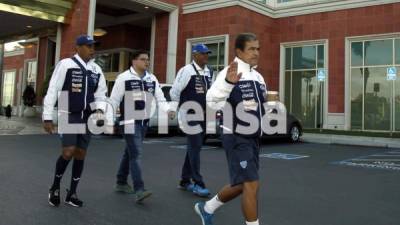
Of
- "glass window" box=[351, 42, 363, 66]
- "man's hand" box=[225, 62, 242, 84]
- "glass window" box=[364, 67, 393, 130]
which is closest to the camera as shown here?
"man's hand" box=[225, 62, 242, 84]

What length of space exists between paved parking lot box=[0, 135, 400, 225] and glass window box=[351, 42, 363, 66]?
11703mm

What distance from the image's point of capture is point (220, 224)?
14.5 feet

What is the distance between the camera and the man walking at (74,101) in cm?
495

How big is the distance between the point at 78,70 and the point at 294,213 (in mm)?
3021

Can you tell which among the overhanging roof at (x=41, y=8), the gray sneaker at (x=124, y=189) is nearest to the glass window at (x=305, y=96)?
the overhanging roof at (x=41, y=8)

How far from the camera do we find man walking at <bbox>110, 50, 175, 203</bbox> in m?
5.33

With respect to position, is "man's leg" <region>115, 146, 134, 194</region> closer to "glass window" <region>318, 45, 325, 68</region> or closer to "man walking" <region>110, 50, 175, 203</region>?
"man walking" <region>110, 50, 175, 203</region>

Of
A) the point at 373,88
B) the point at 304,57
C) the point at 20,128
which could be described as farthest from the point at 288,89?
the point at 20,128

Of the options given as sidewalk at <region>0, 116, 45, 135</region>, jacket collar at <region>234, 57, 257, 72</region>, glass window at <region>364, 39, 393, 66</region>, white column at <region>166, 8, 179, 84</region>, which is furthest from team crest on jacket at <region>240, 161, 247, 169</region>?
white column at <region>166, 8, 179, 84</region>

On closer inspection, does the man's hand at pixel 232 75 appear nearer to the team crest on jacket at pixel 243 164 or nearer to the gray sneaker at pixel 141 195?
the team crest on jacket at pixel 243 164

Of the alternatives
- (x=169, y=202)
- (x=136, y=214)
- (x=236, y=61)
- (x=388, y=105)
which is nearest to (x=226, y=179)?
(x=169, y=202)

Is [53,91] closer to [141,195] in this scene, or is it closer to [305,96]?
[141,195]

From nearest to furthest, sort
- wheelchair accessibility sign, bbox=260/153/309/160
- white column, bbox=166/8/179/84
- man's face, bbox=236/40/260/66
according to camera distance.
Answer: man's face, bbox=236/40/260/66
wheelchair accessibility sign, bbox=260/153/309/160
white column, bbox=166/8/179/84

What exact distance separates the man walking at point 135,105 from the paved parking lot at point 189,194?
242 millimetres
